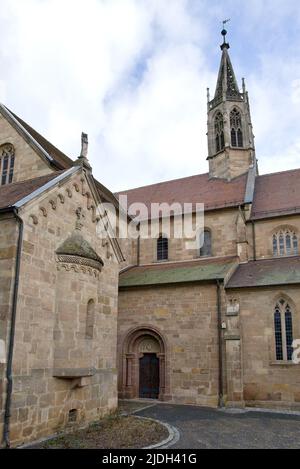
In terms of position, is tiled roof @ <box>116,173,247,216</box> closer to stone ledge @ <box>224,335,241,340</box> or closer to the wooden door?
stone ledge @ <box>224,335,241,340</box>

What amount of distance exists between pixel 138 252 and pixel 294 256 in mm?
9479

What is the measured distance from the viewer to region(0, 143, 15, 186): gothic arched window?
17844 millimetres

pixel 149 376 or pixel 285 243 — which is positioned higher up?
pixel 285 243

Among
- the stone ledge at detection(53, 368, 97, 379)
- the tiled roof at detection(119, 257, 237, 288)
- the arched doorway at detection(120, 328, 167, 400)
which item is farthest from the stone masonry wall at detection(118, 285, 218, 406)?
the stone ledge at detection(53, 368, 97, 379)

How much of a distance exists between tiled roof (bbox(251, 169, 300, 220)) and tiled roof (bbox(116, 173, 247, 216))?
1.06 m

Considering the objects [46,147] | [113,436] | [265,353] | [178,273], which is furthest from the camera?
[178,273]

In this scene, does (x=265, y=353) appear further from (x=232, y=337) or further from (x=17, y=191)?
(x=17, y=191)

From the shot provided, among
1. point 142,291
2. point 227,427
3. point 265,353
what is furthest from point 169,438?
point 142,291

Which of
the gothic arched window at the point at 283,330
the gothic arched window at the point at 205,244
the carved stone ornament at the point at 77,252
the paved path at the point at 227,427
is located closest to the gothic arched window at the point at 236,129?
the gothic arched window at the point at 205,244

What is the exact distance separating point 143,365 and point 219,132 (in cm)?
1863

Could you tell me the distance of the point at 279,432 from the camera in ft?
38.7

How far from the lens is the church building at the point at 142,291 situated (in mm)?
10820

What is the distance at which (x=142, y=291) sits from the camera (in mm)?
20109
